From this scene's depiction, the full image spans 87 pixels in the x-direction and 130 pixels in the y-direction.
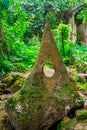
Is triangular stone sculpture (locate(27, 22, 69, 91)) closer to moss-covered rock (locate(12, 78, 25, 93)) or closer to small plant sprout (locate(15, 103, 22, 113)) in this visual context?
small plant sprout (locate(15, 103, 22, 113))

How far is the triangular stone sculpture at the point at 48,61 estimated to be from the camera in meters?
5.90

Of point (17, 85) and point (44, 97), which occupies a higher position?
point (44, 97)

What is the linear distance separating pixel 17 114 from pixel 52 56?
4.33 feet

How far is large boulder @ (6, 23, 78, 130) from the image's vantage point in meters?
5.69

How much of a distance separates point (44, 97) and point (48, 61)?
72 centimetres

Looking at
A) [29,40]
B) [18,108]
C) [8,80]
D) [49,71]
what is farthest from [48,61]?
[29,40]

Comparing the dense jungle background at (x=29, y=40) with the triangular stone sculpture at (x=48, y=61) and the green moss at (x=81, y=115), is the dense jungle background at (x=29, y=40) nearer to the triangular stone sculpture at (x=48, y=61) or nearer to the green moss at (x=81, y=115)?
the green moss at (x=81, y=115)

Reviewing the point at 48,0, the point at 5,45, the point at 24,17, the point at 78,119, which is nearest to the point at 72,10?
the point at 48,0

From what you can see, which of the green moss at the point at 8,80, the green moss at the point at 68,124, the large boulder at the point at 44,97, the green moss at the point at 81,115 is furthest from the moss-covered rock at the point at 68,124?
the green moss at the point at 8,80

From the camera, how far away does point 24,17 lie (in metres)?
14.4

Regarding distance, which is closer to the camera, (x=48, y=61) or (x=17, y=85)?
(x=48, y=61)

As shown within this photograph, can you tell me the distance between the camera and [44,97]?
5.79 meters

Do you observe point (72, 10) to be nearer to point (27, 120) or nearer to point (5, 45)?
point (5, 45)

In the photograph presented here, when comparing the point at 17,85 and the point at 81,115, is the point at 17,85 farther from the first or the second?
the point at 81,115
